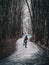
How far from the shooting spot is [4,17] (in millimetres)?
18828

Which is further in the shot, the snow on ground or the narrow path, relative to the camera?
the snow on ground

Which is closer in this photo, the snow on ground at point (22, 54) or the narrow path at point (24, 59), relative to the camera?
the narrow path at point (24, 59)

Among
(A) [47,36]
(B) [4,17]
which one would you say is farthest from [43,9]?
(B) [4,17]

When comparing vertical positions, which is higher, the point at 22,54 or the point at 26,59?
the point at 26,59

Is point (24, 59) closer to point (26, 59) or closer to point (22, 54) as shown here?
point (26, 59)

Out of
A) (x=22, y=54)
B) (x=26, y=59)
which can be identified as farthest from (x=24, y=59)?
(x=22, y=54)

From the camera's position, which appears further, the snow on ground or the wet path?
the snow on ground

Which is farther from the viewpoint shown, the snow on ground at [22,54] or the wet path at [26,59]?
the snow on ground at [22,54]

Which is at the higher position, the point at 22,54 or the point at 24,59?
the point at 24,59

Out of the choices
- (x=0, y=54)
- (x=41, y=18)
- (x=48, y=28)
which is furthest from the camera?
(x=41, y=18)

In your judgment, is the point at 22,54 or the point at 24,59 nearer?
the point at 24,59

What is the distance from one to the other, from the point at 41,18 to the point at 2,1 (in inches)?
313

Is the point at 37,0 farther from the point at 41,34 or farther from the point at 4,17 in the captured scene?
the point at 4,17

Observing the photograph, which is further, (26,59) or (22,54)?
(22,54)
